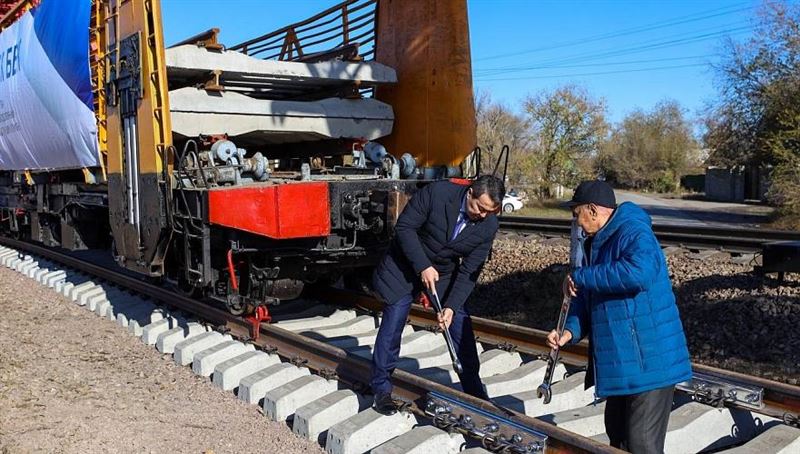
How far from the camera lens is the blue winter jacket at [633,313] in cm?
314

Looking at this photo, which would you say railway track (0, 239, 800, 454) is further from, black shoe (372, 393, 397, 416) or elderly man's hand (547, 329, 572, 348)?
elderly man's hand (547, 329, 572, 348)

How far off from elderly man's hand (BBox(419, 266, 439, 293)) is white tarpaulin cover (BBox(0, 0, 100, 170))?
13.6ft

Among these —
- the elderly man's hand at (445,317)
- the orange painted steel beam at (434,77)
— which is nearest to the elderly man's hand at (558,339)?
the elderly man's hand at (445,317)

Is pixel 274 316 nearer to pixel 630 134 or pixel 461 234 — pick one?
pixel 461 234

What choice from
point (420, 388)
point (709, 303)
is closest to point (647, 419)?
point (420, 388)

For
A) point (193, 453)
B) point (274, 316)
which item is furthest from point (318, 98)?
point (193, 453)

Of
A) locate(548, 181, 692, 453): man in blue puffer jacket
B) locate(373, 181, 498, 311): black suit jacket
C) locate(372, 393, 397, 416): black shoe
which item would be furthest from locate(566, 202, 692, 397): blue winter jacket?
locate(372, 393, 397, 416): black shoe

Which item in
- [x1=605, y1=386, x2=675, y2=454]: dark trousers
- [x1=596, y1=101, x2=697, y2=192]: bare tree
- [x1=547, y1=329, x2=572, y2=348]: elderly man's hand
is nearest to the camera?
[x1=605, y1=386, x2=675, y2=454]: dark trousers

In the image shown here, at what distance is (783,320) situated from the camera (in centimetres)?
667

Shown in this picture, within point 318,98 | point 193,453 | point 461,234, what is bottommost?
point 193,453

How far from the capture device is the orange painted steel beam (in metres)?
6.99

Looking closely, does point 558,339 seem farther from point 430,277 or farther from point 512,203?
point 512,203

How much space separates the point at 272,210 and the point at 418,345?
1.65m

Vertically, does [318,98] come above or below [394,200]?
above
